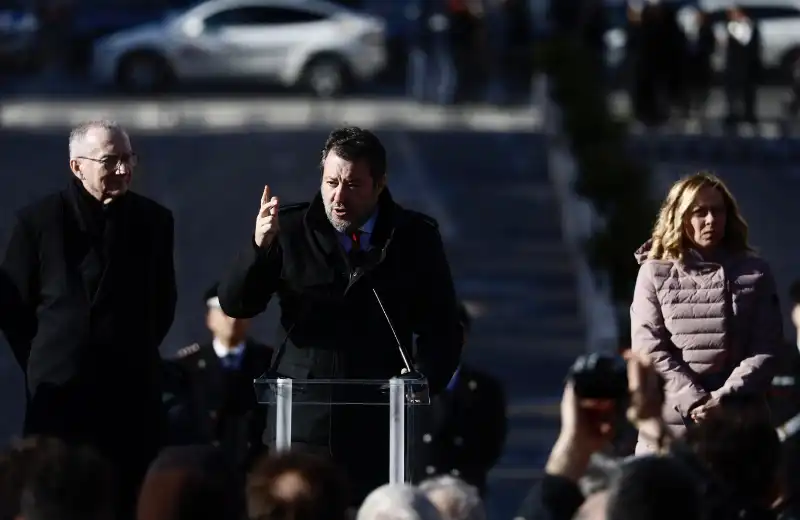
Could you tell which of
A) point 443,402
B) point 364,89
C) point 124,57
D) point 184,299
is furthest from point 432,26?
point 443,402

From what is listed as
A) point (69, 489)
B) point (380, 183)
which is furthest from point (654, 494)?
point (380, 183)

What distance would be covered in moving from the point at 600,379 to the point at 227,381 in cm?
320

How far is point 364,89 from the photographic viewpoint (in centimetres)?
3453

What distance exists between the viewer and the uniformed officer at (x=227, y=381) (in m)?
8.96

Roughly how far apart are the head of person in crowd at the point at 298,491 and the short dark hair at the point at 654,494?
26.9 inches

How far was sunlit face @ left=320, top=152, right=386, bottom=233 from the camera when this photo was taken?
6.91m

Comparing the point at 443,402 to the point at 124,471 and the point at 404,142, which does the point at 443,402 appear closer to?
the point at 124,471

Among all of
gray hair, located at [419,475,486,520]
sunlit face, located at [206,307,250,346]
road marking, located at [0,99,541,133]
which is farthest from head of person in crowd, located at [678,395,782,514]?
road marking, located at [0,99,541,133]

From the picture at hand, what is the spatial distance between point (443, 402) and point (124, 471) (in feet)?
6.68

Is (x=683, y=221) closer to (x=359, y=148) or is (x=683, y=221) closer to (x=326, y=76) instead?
(x=359, y=148)

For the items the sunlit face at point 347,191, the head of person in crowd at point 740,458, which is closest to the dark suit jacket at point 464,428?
the sunlit face at point 347,191

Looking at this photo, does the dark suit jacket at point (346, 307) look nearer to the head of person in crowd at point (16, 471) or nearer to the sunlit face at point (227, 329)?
the head of person in crowd at point (16, 471)

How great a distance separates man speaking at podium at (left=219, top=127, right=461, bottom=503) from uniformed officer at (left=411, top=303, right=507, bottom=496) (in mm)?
2214

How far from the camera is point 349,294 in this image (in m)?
6.95
